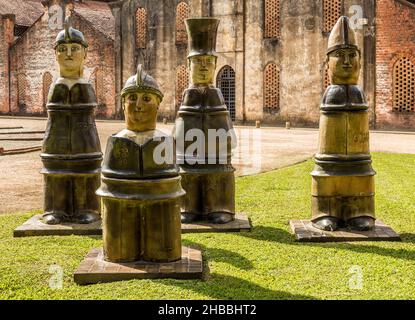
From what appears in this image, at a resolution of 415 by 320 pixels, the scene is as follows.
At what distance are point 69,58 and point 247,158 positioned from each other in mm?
7982

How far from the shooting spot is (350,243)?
6.10 metres

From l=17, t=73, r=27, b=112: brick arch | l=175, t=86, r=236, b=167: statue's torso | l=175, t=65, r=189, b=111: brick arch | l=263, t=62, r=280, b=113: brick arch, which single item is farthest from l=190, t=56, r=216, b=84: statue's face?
l=17, t=73, r=27, b=112: brick arch

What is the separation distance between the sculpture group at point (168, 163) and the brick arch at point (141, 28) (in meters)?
24.9

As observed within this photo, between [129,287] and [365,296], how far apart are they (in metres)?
1.74

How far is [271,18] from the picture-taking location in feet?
91.0

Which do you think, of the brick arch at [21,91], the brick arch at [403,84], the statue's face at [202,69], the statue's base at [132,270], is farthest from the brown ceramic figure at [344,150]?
the brick arch at [21,91]

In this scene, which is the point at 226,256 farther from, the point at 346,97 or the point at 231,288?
the point at 346,97

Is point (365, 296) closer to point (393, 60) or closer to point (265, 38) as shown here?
point (393, 60)

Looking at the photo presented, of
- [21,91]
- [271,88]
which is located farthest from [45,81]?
[271,88]

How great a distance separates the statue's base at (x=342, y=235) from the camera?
20.3ft

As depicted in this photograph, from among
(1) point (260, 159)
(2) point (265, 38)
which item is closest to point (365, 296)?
(1) point (260, 159)

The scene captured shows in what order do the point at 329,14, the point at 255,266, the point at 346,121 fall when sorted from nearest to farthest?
the point at 255,266, the point at 346,121, the point at 329,14

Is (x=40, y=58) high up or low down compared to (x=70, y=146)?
up

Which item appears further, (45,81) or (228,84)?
(45,81)
